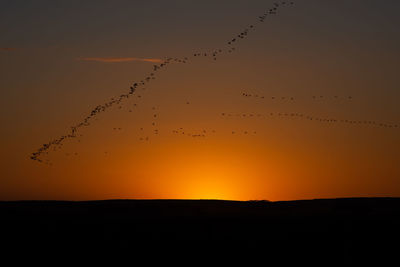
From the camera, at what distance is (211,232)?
101 feet

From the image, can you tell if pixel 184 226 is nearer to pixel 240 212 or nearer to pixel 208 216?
pixel 208 216

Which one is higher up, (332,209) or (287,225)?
(332,209)

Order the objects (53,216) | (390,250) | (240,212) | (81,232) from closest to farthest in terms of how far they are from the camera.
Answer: (390,250) < (81,232) < (53,216) < (240,212)

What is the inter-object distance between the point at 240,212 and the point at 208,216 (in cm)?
482

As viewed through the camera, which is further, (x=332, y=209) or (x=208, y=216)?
(x=332, y=209)

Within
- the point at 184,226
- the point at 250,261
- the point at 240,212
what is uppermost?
the point at 240,212

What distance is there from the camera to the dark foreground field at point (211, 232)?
2638 centimetres

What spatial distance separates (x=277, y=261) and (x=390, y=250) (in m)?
4.89

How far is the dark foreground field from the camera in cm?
2638

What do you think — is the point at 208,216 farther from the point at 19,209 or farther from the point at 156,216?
the point at 19,209

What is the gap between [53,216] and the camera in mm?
37188

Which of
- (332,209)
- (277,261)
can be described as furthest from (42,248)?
(332,209)

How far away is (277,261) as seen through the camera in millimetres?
24391

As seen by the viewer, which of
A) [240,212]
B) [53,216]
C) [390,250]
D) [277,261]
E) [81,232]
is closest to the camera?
[277,261]
